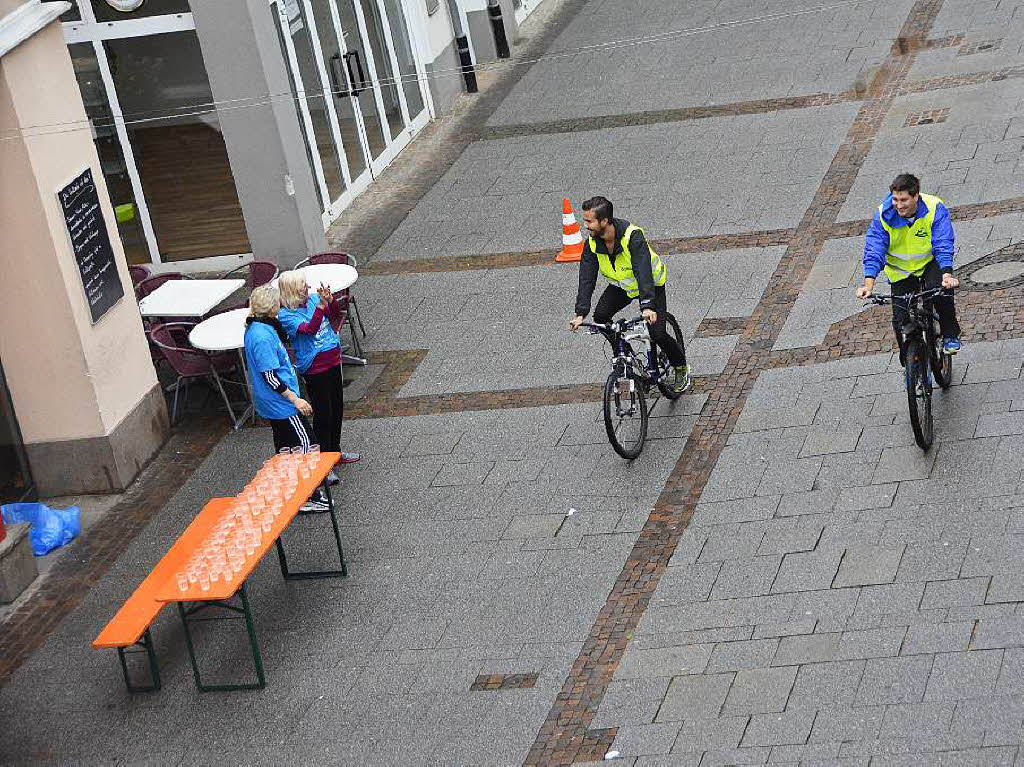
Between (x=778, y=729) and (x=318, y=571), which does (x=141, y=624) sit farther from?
(x=778, y=729)

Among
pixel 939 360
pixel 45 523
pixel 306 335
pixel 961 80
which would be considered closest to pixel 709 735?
pixel 939 360

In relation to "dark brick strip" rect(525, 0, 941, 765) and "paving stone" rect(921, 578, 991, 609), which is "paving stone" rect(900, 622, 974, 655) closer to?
"paving stone" rect(921, 578, 991, 609)

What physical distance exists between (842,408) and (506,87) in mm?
10961

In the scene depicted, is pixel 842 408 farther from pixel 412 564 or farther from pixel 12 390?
pixel 12 390

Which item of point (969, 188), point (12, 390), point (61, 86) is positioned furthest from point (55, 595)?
point (969, 188)

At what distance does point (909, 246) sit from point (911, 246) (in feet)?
0.04

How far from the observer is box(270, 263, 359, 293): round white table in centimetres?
1219

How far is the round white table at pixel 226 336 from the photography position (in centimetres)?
1156

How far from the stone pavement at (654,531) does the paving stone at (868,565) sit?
2 centimetres

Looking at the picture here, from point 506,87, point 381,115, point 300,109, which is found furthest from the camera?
point 506,87

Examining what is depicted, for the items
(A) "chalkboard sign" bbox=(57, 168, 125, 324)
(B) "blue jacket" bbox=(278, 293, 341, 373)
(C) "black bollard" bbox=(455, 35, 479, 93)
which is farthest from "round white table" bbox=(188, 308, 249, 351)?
(C) "black bollard" bbox=(455, 35, 479, 93)

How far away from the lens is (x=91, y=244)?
1120 centimetres

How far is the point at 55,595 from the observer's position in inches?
394

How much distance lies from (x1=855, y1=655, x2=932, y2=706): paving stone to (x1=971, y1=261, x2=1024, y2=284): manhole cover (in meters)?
4.85
